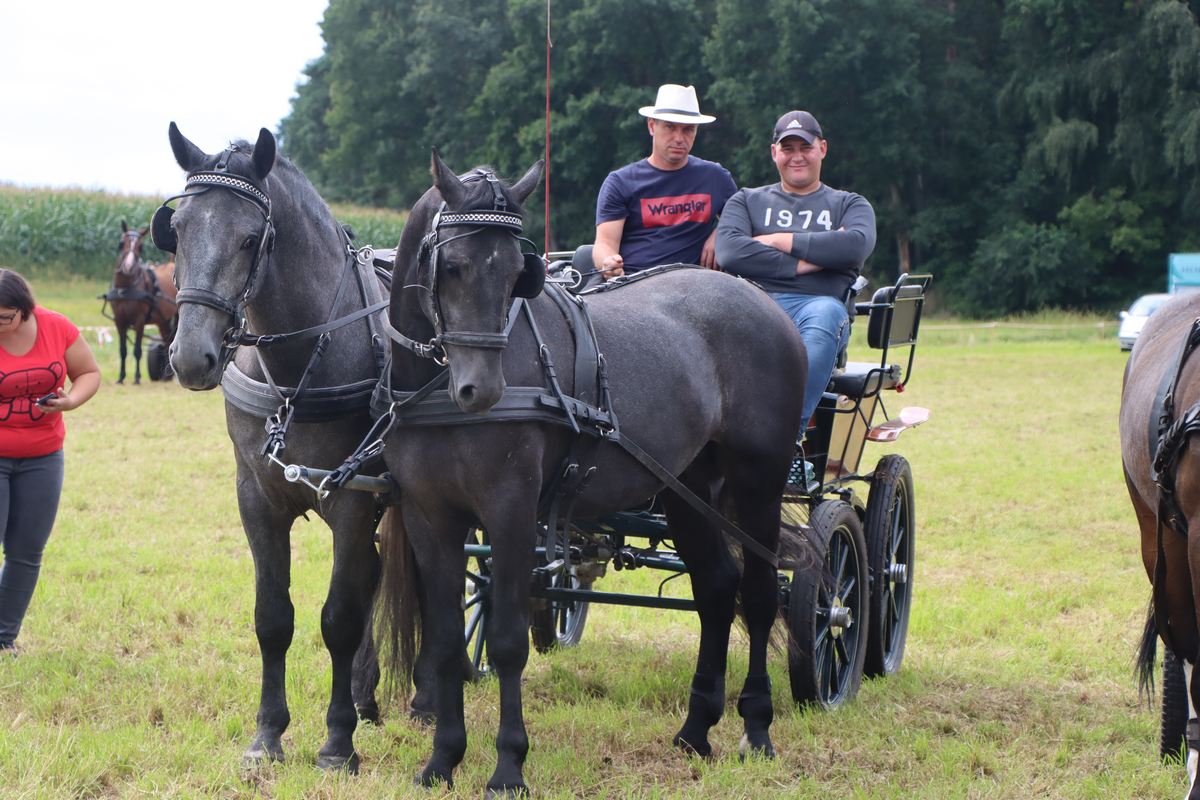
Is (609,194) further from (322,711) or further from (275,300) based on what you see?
(322,711)

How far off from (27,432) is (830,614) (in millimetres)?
3568

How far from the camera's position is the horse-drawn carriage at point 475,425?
363cm

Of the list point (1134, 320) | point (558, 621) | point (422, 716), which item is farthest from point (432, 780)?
point (1134, 320)

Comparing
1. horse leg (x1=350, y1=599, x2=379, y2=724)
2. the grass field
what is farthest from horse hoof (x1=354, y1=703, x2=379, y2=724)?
the grass field

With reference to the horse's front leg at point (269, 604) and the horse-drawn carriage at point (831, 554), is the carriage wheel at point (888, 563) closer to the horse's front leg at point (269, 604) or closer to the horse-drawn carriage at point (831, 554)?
the horse-drawn carriage at point (831, 554)

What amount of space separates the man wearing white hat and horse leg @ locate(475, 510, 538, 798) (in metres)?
1.93

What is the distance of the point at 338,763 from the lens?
4.21 m

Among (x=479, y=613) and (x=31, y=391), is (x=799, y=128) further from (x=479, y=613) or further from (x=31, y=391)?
(x=31, y=391)

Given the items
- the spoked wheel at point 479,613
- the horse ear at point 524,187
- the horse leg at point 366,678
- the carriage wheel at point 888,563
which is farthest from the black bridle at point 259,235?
the carriage wheel at point 888,563

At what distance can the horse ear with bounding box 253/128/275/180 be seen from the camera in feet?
12.2

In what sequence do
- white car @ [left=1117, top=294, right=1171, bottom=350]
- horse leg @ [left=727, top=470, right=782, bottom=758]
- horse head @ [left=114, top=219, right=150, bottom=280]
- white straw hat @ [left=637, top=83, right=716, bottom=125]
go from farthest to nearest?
white car @ [left=1117, top=294, right=1171, bottom=350]
horse head @ [left=114, top=219, right=150, bottom=280]
white straw hat @ [left=637, top=83, right=716, bottom=125]
horse leg @ [left=727, top=470, right=782, bottom=758]

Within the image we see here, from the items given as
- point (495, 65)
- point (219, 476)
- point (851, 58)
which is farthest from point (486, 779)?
point (495, 65)

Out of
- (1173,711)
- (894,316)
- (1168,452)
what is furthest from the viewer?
(894,316)

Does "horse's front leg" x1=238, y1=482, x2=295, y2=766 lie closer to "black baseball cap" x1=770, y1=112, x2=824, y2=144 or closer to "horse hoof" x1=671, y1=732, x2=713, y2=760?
"horse hoof" x1=671, y1=732, x2=713, y2=760
